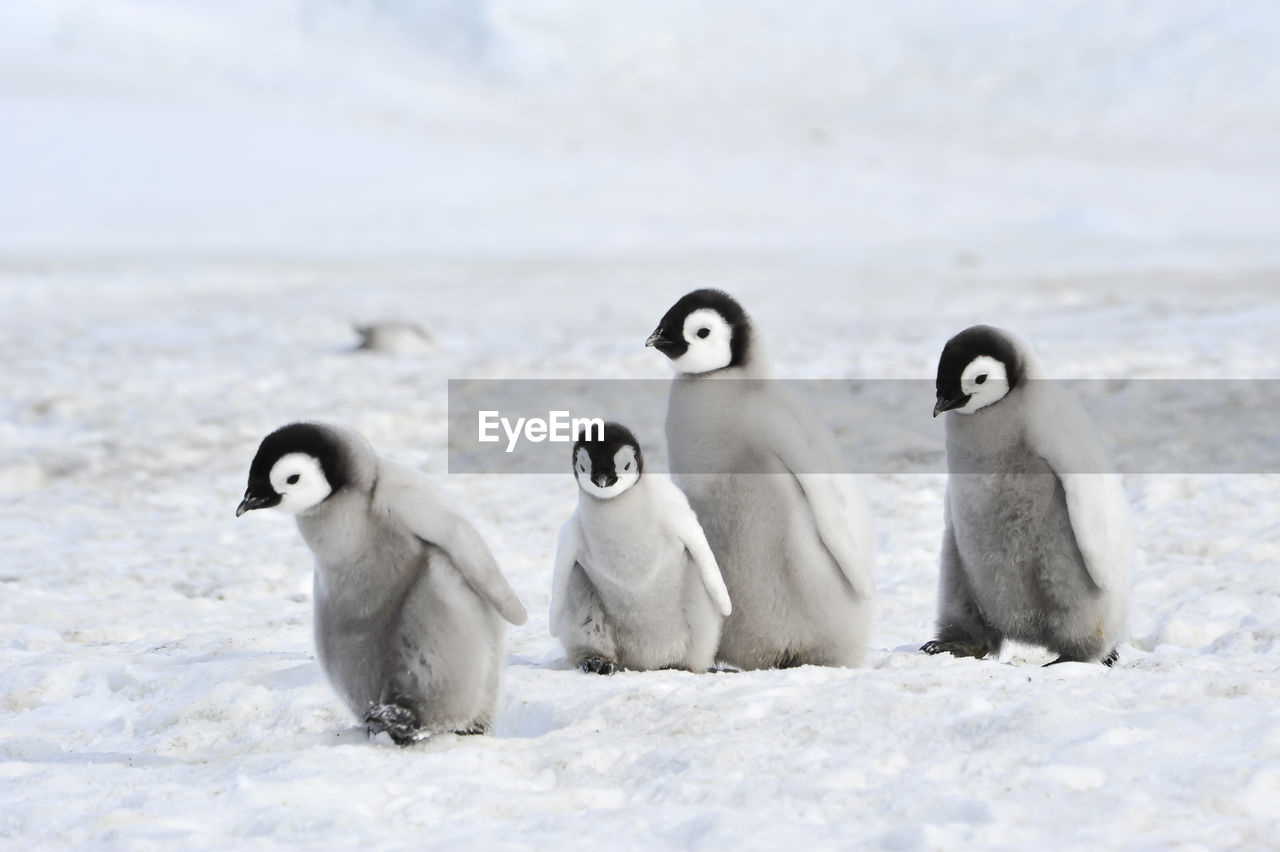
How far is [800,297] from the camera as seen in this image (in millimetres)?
14336

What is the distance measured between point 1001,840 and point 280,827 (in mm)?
1189

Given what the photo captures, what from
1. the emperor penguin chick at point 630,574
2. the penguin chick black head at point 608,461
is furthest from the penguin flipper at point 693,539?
the penguin chick black head at point 608,461

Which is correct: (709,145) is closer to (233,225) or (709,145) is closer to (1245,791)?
(233,225)

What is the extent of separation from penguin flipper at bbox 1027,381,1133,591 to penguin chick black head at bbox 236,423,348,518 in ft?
5.89

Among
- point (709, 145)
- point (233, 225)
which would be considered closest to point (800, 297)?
point (233, 225)

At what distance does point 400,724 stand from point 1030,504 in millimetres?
1718

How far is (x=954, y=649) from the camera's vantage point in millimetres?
3746

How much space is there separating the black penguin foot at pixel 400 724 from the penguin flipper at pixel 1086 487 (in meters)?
1.72

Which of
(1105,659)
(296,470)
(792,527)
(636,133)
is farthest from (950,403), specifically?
(636,133)

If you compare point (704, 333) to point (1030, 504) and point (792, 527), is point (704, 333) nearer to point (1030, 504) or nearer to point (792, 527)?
point (792, 527)

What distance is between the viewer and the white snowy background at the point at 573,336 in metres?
2.51

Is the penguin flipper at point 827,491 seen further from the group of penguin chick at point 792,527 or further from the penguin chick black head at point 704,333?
the penguin chick black head at point 704,333

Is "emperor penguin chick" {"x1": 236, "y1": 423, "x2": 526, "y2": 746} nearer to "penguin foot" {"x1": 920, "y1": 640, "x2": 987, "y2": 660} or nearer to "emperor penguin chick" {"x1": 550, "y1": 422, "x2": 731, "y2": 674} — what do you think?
"emperor penguin chick" {"x1": 550, "y1": 422, "x2": 731, "y2": 674}

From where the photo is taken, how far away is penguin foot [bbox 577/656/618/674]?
352 centimetres
